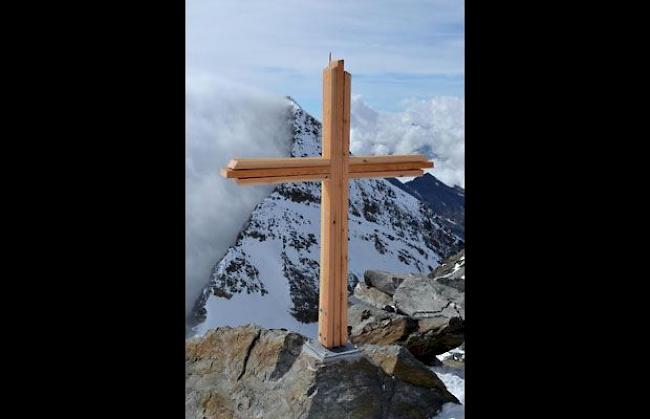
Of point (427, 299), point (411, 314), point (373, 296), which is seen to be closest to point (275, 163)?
point (411, 314)

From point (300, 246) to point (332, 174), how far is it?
3416 cm

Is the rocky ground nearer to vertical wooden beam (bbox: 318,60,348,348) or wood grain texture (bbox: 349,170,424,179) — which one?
vertical wooden beam (bbox: 318,60,348,348)

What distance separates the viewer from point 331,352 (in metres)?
4.42

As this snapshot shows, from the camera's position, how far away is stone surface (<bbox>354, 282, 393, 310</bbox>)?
7367 millimetres

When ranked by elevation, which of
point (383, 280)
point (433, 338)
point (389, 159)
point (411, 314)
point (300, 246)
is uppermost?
point (389, 159)

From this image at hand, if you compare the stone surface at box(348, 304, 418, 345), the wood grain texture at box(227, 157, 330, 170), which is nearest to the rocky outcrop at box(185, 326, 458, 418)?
the stone surface at box(348, 304, 418, 345)

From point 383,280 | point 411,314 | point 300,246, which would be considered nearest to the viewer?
point 411,314

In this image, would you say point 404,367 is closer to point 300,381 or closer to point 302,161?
point 300,381
